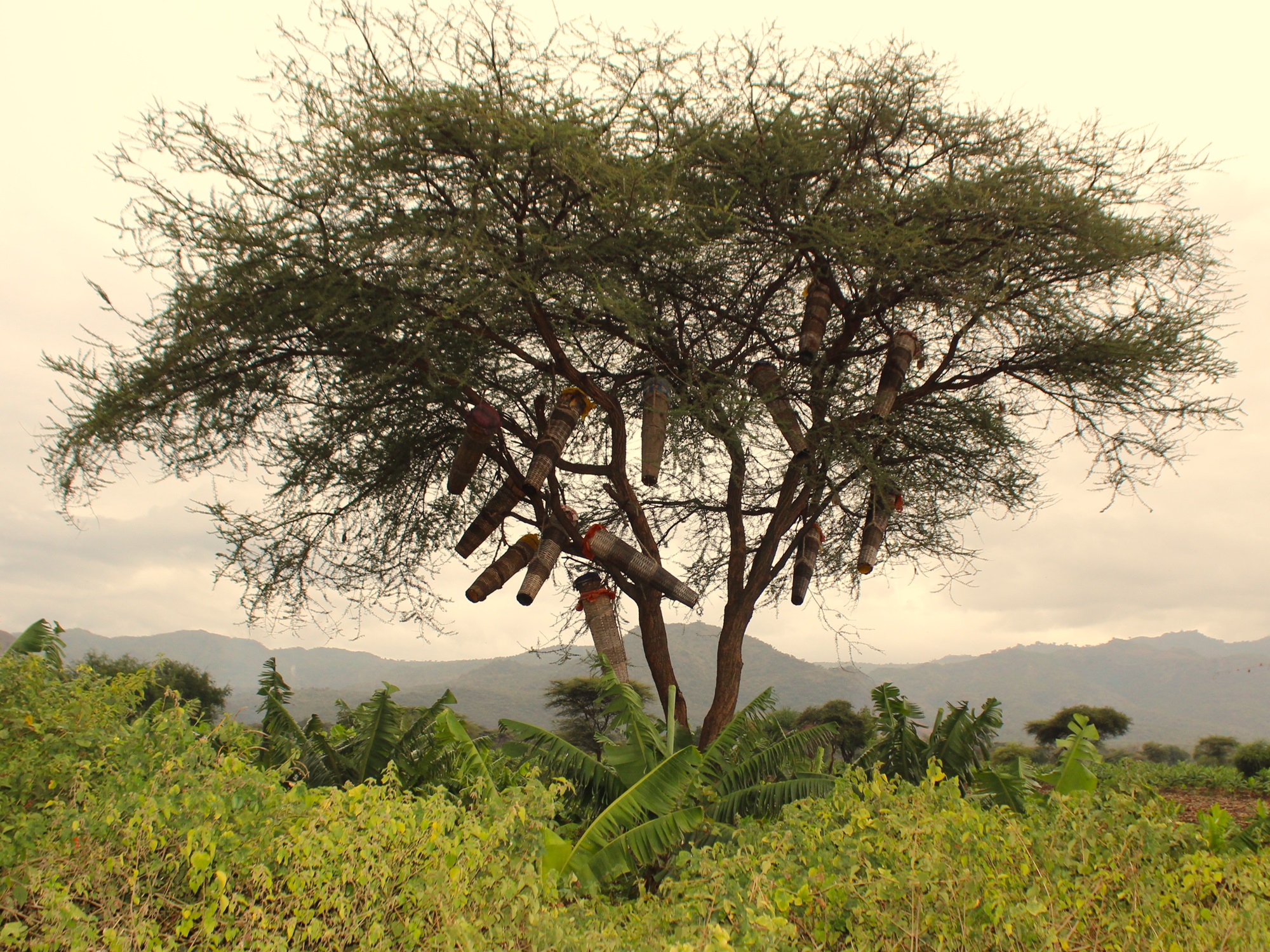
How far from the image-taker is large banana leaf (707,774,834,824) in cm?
833

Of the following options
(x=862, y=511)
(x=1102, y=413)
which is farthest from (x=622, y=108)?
(x=1102, y=413)

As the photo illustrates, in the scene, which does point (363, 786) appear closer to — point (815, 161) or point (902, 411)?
point (815, 161)

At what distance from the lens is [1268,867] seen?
5.43 meters

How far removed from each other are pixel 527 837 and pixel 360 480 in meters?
7.97

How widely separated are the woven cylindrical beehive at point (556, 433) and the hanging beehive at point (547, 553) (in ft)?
2.16

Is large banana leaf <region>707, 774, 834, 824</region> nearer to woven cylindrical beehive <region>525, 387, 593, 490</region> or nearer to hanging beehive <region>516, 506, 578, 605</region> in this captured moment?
hanging beehive <region>516, 506, 578, 605</region>

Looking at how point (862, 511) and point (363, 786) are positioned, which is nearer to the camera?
point (363, 786)

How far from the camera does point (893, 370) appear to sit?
1177 cm

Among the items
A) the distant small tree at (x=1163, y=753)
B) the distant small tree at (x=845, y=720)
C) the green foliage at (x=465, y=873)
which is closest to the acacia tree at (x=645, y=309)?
the green foliage at (x=465, y=873)

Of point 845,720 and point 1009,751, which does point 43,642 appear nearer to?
point 1009,751

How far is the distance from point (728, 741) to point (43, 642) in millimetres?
7159

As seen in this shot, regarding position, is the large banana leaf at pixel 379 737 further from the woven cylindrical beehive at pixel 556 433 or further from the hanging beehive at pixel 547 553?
the woven cylindrical beehive at pixel 556 433

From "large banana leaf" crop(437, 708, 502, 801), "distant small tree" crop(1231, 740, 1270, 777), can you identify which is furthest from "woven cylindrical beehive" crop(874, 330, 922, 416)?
"distant small tree" crop(1231, 740, 1270, 777)

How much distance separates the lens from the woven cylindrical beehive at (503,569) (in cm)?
1090
